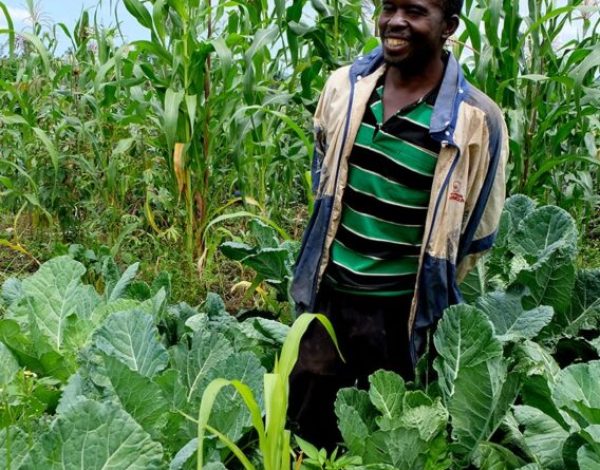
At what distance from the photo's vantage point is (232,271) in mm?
5043

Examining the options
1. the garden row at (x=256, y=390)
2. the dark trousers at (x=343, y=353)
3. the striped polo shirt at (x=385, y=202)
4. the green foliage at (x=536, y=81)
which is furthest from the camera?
the green foliage at (x=536, y=81)

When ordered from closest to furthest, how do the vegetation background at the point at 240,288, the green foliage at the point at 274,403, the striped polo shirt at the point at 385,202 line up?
1. the green foliage at the point at 274,403
2. the vegetation background at the point at 240,288
3. the striped polo shirt at the point at 385,202

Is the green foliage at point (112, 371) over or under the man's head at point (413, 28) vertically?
under

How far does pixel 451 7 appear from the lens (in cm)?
253

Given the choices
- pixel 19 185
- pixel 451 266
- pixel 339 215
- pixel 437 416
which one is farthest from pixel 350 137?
pixel 19 185

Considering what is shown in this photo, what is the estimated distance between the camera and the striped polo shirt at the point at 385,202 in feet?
8.48

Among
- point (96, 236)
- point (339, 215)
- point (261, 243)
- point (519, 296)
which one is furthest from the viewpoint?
point (96, 236)

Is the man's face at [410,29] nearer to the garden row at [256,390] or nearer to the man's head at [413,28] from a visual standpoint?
the man's head at [413,28]

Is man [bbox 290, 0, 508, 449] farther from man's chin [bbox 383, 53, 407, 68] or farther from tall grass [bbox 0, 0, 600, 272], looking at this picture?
tall grass [bbox 0, 0, 600, 272]

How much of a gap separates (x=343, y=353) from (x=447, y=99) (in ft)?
2.86

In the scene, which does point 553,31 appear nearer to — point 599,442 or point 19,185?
point 599,442

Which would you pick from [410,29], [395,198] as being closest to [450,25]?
[410,29]

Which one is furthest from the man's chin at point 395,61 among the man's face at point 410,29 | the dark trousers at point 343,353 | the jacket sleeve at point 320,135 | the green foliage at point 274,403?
the green foliage at point 274,403

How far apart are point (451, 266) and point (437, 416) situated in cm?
44
